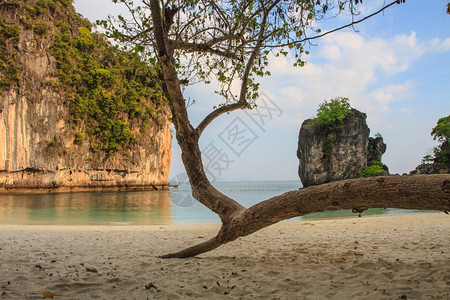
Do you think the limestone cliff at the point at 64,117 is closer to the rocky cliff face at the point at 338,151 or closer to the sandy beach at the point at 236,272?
the rocky cliff face at the point at 338,151

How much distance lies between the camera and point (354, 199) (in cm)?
267

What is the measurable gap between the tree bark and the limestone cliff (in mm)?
31823

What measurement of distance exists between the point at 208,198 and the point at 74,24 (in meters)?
48.9

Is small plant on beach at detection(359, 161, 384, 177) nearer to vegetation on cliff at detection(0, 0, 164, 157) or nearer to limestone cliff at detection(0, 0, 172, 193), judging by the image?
vegetation on cliff at detection(0, 0, 164, 157)

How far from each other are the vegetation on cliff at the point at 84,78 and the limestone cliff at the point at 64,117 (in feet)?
0.43

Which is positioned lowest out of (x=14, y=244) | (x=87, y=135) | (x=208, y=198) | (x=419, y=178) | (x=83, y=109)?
(x=14, y=244)

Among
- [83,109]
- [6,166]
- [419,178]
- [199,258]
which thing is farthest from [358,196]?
[83,109]

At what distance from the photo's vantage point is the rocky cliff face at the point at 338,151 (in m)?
35.1

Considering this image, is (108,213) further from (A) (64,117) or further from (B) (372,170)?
(B) (372,170)

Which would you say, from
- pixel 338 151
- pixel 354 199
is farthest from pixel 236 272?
pixel 338 151

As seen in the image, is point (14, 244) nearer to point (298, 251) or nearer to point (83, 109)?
point (298, 251)

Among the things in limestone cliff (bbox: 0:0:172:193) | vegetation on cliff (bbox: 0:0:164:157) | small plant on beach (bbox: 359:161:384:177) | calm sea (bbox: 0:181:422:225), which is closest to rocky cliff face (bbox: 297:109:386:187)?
small plant on beach (bbox: 359:161:384:177)

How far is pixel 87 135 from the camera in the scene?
42906 millimetres

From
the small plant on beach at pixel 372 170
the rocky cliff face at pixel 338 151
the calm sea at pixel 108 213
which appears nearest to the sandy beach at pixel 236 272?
the calm sea at pixel 108 213
